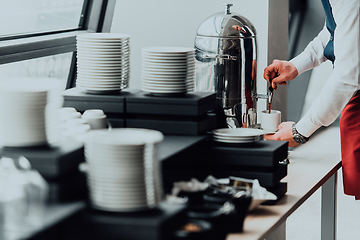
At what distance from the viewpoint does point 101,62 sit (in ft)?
5.21

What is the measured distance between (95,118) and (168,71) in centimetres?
26

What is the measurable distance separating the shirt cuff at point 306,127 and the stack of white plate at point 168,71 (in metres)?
0.59

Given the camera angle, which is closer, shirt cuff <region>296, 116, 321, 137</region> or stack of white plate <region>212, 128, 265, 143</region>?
stack of white plate <region>212, 128, 265, 143</region>

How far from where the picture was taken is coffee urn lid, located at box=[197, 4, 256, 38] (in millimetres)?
1993

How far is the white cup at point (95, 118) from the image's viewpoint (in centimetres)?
143

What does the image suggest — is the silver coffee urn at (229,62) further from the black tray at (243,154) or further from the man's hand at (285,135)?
the black tray at (243,154)

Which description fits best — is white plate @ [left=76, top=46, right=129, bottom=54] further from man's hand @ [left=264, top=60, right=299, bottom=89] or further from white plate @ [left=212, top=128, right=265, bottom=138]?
man's hand @ [left=264, top=60, right=299, bottom=89]

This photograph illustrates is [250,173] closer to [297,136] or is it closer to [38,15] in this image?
[297,136]

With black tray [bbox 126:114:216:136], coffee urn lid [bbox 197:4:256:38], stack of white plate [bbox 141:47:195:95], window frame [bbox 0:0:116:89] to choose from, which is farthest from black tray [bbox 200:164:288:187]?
window frame [bbox 0:0:116:89]

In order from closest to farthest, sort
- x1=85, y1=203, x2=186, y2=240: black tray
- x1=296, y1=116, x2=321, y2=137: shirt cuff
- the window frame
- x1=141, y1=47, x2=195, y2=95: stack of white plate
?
x1=85, y1=203, x2=186, y2=240: black tray
x1=141, y1=47, x2=195, y2=95: stack of white plate
x1=296, y1=116, x2=321, y2=137: shirt cuff
the window frame

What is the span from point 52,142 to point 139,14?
1.77 metres

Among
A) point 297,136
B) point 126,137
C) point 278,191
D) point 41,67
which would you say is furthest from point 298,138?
Result: point 41,67

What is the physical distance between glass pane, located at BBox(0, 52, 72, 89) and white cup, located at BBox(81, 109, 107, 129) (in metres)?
1.01

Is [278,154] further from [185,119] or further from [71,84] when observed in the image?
[71,84]
